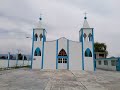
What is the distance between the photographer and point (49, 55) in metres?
30.2

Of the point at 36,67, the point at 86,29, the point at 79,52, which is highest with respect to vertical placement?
the point at 86,29

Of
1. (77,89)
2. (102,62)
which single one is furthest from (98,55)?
(77,89)

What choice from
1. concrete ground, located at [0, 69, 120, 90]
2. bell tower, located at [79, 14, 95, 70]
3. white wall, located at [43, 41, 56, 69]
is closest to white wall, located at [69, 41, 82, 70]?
bell tower, located at [79, 14, 95, 70]

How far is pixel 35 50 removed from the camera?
100ft

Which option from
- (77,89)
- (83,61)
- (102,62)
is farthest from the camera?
(102,62)

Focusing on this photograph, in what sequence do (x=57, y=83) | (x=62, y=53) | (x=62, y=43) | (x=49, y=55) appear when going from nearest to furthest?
(x=57, y=83) → (x=49, y=55) → (x=62, y=53) → (x=62, y=43)

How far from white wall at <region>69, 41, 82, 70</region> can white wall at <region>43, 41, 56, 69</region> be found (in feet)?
10.2

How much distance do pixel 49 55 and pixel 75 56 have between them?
4820 millimetres

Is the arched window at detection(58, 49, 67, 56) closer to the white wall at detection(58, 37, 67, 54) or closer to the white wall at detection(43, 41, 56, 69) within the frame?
the white wall at detection(58, 37, 67, 54)

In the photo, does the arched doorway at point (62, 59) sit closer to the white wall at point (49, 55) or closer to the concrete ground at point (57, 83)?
the white wall at point (49, 55)

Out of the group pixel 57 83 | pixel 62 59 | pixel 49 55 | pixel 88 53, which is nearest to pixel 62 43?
pixel 62 59

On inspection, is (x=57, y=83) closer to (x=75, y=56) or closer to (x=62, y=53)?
(x=75, y=56)

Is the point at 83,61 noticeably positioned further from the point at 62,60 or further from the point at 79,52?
the point at 62,60

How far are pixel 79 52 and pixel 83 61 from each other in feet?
5.93
